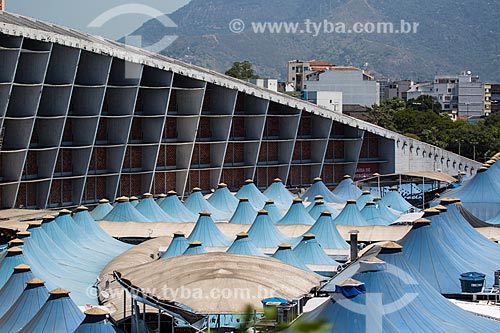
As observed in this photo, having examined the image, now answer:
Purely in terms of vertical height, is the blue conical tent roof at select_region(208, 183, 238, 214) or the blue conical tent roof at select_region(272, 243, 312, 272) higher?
the blue conical tent roof at select_region(208, 183, 238, 214)

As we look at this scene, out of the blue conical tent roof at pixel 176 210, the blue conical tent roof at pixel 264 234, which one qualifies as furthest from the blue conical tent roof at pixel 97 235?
the blue conical tent roof at pixel 176 210

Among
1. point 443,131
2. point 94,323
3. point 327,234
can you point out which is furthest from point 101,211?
point 443,131

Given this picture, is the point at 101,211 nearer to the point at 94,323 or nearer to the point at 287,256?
the point at 287,256

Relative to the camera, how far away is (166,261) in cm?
2167

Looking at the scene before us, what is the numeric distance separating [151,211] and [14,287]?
49.2ft

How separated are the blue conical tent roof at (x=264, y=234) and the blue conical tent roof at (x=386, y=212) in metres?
5.63

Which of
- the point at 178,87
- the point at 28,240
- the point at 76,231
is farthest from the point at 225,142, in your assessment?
the point at 28,240

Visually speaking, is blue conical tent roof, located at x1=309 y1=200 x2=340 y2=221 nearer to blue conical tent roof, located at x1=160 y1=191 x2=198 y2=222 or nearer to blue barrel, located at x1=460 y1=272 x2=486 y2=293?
blue conical tent roof, located at x1=160 y1=191 x2=198 y2=222

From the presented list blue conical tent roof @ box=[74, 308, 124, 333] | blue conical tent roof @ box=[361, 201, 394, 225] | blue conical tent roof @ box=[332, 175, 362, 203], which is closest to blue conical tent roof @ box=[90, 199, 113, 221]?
blue conical tent roof @ box=[361, 201, 394, 225]

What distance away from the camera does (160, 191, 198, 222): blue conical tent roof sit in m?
38.1

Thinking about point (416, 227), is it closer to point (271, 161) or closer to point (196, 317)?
point (196, 317)

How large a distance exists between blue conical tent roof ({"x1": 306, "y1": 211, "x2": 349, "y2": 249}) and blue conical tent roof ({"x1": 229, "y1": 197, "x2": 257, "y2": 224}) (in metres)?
4.36

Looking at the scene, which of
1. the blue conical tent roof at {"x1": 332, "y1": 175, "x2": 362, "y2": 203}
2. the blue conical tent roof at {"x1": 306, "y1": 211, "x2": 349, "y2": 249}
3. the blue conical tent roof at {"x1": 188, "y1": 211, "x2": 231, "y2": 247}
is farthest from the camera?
the blue conical tent roof at {"x1": 332, "y1": 175, "x2": 362, "y2": 203}

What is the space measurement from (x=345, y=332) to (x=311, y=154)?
3483 cm
